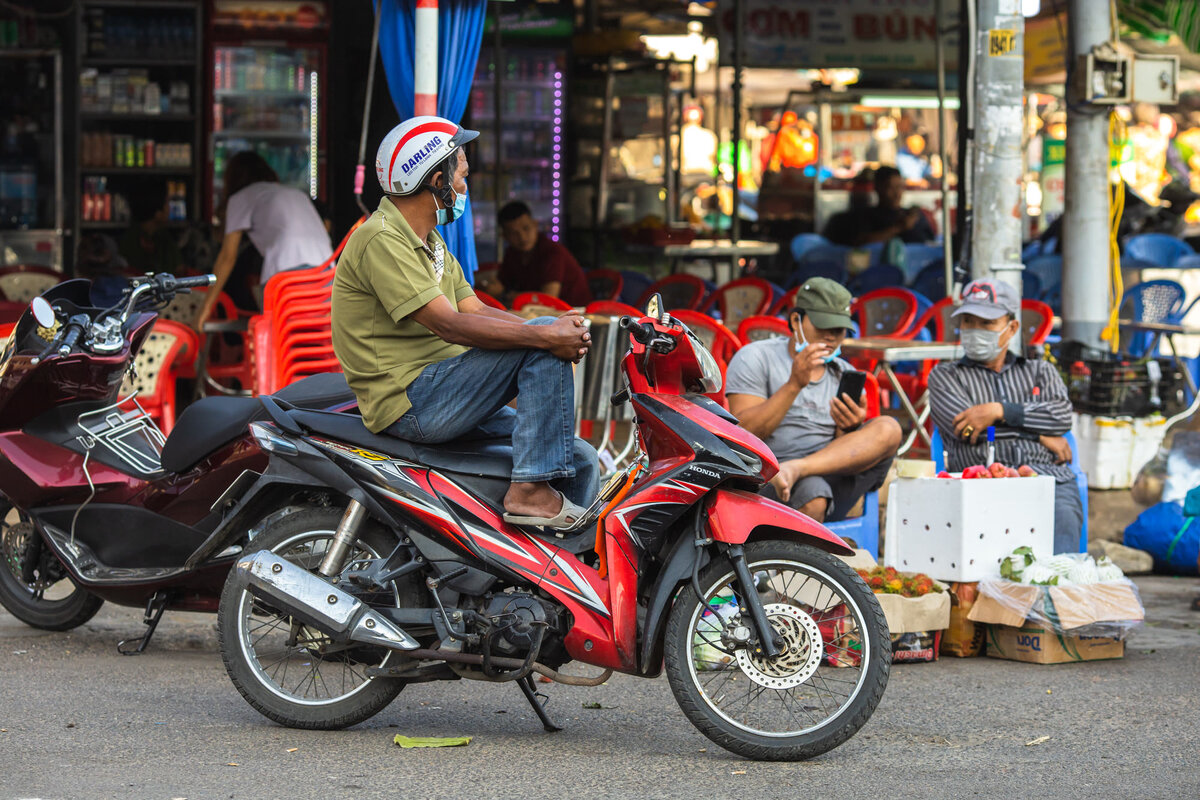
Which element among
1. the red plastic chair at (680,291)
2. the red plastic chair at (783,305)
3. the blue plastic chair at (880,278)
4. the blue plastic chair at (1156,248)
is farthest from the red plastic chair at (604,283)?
the blue plastic chair at (1156,248)

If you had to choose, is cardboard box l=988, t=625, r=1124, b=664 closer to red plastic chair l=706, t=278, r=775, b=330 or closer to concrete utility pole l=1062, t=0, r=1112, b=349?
concrete utility pole l=1062, t=0, r=1112, b=349

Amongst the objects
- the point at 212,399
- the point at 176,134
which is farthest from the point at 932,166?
the point at 212,399

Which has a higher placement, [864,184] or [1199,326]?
[864,184]

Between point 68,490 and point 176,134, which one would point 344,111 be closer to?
point 176,134

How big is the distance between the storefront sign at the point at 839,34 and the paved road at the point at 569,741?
11.0m

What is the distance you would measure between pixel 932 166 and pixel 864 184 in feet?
17.4

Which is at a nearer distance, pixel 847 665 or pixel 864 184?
pixel 847 665

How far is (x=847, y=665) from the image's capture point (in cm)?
435

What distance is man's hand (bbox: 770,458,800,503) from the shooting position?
6.04 metres

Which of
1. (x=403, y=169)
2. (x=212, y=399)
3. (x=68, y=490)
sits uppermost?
(x=403, y=169)

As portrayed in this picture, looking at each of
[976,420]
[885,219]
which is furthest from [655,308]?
[885,219]

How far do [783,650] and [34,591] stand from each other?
3.16 meters

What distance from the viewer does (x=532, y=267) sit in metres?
10.9

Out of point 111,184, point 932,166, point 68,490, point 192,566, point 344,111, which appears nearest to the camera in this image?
point 192,566
